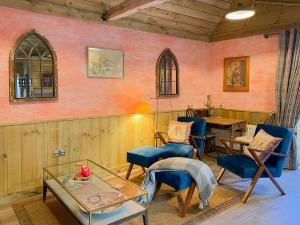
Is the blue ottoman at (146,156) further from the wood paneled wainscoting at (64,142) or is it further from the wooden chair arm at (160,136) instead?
the wood paneled wainscoting at (64,142)

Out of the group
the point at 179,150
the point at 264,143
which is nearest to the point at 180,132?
the point at 179,150

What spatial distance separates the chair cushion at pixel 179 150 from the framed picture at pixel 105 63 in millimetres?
1329

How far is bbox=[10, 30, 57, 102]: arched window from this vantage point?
3.13m

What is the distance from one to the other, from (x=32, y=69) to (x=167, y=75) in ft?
7.65

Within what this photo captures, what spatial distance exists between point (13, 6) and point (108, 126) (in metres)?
1.96

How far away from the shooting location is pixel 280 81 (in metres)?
4.28

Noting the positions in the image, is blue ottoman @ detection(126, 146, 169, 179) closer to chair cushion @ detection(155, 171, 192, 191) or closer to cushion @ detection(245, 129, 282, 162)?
chair cushion @ detection(155, 171, 192, 191)

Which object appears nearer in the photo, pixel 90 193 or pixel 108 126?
pixel 90 193

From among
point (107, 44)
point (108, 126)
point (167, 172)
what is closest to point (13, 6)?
point (107, 44)

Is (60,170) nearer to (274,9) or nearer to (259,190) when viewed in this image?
(259,190)

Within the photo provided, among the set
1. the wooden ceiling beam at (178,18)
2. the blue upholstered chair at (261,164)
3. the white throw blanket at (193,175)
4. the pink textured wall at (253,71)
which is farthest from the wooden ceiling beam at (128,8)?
the pink textured wall at (253,71)

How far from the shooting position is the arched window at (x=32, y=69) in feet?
10.3

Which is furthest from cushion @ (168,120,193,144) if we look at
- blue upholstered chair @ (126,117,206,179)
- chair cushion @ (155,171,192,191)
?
chair cushion @ (155,171,192,191)

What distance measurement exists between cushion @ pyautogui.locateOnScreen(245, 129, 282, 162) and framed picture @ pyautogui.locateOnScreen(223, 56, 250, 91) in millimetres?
1591
